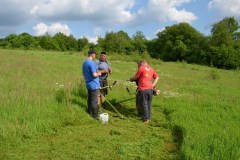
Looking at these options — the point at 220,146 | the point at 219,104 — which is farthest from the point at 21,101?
the point at 219,104

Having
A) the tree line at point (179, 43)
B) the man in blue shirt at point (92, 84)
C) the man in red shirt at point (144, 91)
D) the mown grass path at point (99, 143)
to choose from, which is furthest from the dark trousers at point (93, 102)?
the tree line at point (179, 43)

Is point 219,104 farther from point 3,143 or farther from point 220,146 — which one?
point 3,143

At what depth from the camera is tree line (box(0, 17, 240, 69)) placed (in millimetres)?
56000

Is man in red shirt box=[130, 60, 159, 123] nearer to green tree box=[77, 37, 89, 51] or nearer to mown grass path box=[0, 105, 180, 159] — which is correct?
mown grass path box=[0, 105, 180, 159]

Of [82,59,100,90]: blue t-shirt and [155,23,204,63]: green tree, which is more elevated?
[155,23,204,63]: green tree

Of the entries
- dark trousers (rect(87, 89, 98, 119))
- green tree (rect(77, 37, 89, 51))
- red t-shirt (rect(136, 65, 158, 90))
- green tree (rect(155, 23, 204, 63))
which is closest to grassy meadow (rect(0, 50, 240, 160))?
dark trousers (rect(87, 89, 98, 119))

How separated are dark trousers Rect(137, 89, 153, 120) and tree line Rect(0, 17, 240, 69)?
4086 centimetres

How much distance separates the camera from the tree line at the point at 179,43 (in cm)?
5600

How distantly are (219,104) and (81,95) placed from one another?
16.9 feet

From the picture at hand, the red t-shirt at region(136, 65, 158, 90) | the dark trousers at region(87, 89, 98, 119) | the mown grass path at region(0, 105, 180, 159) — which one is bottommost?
the mown grass path at region(0, 105, 180, 159)

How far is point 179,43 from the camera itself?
65.7 metres

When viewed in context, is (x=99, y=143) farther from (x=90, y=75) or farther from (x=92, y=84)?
(x=90, y=75)

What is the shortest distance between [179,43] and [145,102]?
58121 millimetres

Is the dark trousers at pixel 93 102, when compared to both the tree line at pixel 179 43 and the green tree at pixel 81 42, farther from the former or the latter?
the green tree at pixel 81 42
